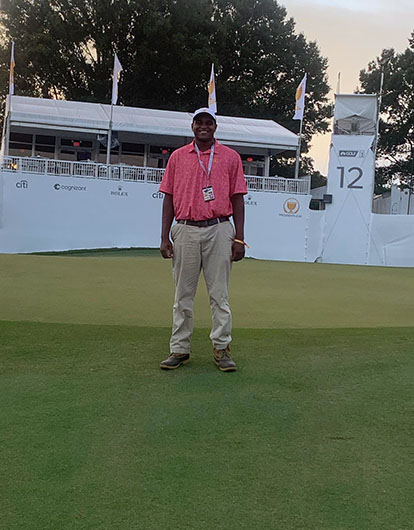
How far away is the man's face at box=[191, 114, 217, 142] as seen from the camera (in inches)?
162

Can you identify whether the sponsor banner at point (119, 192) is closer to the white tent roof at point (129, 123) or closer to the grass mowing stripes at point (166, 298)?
the white tent roof at point (129, 123)

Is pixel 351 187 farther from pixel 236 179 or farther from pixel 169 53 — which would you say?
pixel 169 53

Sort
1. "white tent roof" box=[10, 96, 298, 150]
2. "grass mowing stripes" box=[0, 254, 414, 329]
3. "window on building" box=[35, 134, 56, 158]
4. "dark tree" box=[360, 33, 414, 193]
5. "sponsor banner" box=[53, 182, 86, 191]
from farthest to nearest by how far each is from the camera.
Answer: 1. "dark tree" box=[360, 33, 414, 193]
2. "window on building" box=[35, 134, 56, 158]
3. "white tent roof" box=[10, 96, 298, 150]
4. "sponsor banner" box=[53, 182, 86, 191]
5. "grass mowing stripes" box=[0, 254, 414, 329]

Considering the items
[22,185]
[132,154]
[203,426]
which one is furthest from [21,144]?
[203,426]

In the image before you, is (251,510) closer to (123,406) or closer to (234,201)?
(123,406)

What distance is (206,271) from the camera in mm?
4254

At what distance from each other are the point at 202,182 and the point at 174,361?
1.35m

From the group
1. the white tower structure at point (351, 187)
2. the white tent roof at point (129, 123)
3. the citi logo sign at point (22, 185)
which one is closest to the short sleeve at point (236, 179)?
the citi logo sign at point (22, 185)

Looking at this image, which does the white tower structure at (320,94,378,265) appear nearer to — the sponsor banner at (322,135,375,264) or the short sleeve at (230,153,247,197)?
the sponsor banner at (322,135,375,264)

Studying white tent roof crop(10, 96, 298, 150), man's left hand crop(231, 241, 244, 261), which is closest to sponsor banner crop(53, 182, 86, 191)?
white tent roof crop(10, 96, 298, 150)

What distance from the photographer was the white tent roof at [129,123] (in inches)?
963

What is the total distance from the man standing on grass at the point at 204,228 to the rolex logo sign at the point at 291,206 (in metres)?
19.0

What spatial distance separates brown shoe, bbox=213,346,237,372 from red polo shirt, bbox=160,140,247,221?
1.01 m

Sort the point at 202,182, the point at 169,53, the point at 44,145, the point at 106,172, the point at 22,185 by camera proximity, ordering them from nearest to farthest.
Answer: the point at 202,182
the point at 22,185
the point at 106,172
the point at 44,145
the point at 169,53
